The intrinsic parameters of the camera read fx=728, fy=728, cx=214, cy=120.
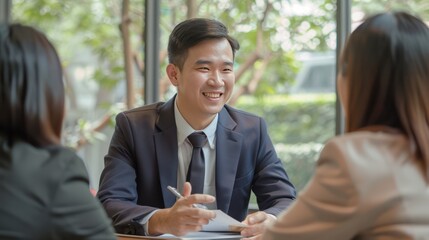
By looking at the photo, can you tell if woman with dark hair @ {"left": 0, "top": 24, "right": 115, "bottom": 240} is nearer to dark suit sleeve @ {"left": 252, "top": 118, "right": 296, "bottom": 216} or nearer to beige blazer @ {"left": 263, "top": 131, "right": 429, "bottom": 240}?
beige blazer @ {"left": 263, "top": 131, "right": 429, "bottom": 240}

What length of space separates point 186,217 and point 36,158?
752mm

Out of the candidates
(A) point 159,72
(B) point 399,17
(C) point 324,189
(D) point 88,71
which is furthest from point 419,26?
(D) point 88,71

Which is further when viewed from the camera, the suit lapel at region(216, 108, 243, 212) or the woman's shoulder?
the suit lapel at region(216, 108, 243, 212)

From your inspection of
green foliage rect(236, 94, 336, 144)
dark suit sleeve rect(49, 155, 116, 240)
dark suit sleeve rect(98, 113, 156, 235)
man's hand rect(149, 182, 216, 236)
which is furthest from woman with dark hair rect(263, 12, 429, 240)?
green foliage rect(236, 94, 336, 144)

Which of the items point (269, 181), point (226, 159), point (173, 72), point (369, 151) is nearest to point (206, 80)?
point (173, 72)

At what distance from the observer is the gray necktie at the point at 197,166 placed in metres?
2.55

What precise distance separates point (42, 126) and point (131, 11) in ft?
10.6

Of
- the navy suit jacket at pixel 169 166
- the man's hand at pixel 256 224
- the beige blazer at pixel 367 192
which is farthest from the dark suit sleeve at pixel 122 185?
the beige blazer at pixel 367 192

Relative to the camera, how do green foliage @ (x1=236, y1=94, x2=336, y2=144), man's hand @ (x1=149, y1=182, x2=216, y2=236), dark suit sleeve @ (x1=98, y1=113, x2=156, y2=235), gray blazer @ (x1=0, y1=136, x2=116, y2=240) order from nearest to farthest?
gray blazer @ (x1=0, y1=136, x2=116, y2=240) < man's hand @ (x1=149, y1=182, x2=216, y2=236) < dark suit sleeve @ (x1=98, y1=113, x2=156, y2=235) < green foliage @ (x1=236, y1=94, x2=336, y2=144)

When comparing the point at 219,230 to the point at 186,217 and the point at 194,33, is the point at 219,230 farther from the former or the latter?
the point at 194,33

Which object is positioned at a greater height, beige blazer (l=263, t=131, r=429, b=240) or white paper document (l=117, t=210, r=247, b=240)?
beige blazer (l=263, t=131, r=429, b=240)

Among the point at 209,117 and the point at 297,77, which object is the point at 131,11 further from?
the point at 209,117

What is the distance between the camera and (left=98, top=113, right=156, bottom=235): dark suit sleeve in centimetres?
230

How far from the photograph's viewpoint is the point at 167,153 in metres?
2.56
